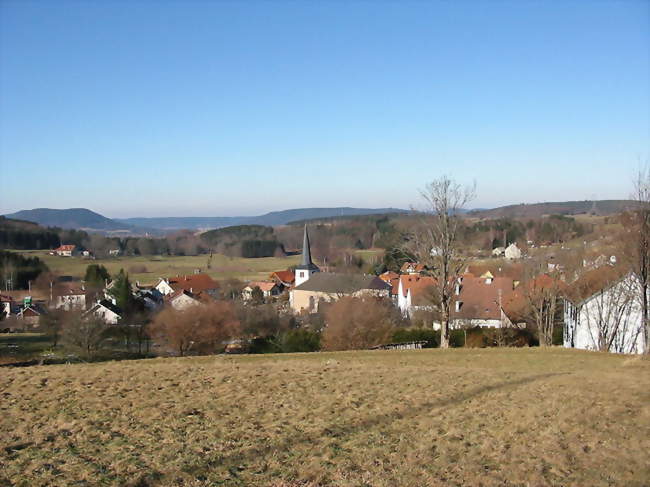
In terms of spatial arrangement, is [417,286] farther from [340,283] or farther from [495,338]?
[495,338]

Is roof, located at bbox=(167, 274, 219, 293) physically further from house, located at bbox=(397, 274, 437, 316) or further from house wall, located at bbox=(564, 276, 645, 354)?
house wall, located at bbox=(564, 276, 645, 354)

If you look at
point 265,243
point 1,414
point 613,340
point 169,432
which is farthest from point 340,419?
point 265,243

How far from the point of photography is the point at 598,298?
86.5ft

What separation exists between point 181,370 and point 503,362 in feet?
31.6

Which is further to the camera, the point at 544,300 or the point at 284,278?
the point at 284,278

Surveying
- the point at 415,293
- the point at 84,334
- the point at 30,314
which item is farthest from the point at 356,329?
the point at 30,314

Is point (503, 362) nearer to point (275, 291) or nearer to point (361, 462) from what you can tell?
point (361, 462)

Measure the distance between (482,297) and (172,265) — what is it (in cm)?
7329

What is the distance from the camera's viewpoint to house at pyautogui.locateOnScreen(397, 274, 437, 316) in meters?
43.2

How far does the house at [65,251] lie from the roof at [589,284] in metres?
91.5

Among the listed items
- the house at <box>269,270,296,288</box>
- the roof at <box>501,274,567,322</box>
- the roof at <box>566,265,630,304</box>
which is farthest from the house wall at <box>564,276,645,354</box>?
the house at <box>269,270,296,288</box>

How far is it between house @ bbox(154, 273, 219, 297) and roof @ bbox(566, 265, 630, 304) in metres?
46.1

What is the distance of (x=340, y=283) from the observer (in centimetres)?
6169

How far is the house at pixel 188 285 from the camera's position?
69.4 m
